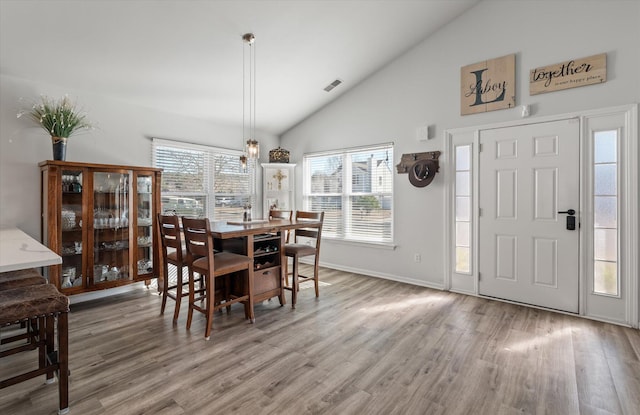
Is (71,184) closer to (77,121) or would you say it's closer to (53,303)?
(77,121)

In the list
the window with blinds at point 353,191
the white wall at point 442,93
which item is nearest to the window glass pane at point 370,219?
the window with blinds at point 353,191

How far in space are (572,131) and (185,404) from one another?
Answer: 13.5 feet

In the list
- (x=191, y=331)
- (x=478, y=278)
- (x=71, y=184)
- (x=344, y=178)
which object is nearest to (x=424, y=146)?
(x=344, y=178)

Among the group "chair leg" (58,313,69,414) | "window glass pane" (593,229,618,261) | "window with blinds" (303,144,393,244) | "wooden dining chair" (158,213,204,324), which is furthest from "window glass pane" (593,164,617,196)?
"chair leg" (58,313,69,414)

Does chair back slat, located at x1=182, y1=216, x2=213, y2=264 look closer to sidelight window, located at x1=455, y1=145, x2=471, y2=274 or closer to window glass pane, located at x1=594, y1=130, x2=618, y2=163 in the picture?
sidelight window, located at x1=455, y1=145, x2=471, y2=274

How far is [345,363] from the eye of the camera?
2.39 m

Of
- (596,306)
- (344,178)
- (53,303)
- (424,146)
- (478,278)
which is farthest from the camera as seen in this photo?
(344,178)

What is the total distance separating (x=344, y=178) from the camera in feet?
17.5

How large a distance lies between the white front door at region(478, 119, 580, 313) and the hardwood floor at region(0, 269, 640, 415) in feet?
1.07

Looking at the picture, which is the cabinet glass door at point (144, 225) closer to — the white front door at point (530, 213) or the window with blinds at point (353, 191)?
the window with blinds at point (353, 191)

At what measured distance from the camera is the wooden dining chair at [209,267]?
2.77 metres

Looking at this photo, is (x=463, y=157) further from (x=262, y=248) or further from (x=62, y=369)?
(x=62, y=369)

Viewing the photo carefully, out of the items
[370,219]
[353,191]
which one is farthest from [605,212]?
[353,191]

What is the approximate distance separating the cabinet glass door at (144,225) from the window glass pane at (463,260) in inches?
151
